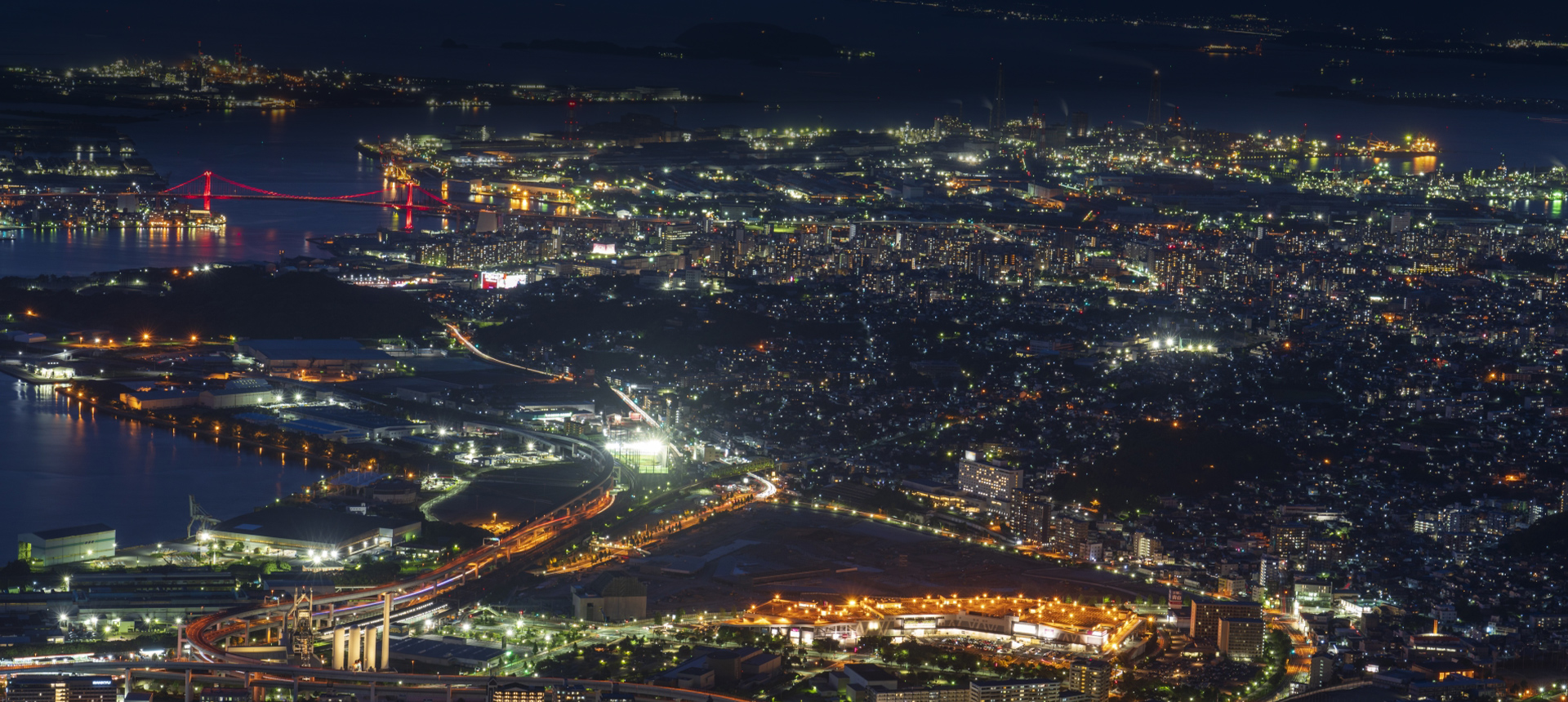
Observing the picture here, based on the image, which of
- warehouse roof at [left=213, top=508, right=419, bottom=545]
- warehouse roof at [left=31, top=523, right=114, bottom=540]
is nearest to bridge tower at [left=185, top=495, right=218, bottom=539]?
warehouse roof at [left=213, top=508, right=419, bottom=545]

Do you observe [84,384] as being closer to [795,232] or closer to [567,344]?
[567,344]

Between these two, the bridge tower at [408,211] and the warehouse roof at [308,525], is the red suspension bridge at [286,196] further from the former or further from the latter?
the warehouse roof at [308,525]

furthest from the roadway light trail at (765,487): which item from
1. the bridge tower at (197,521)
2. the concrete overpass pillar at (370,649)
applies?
the concrete overpass pillar at (370,649)

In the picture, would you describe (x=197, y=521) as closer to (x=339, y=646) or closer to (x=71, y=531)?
(x=71, y=531)

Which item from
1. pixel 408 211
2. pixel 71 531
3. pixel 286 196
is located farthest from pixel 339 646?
pixel 286 196

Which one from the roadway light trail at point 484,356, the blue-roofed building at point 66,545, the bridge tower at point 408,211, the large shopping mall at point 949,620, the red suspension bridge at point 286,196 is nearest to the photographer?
the large shopping mall at point 949,620
